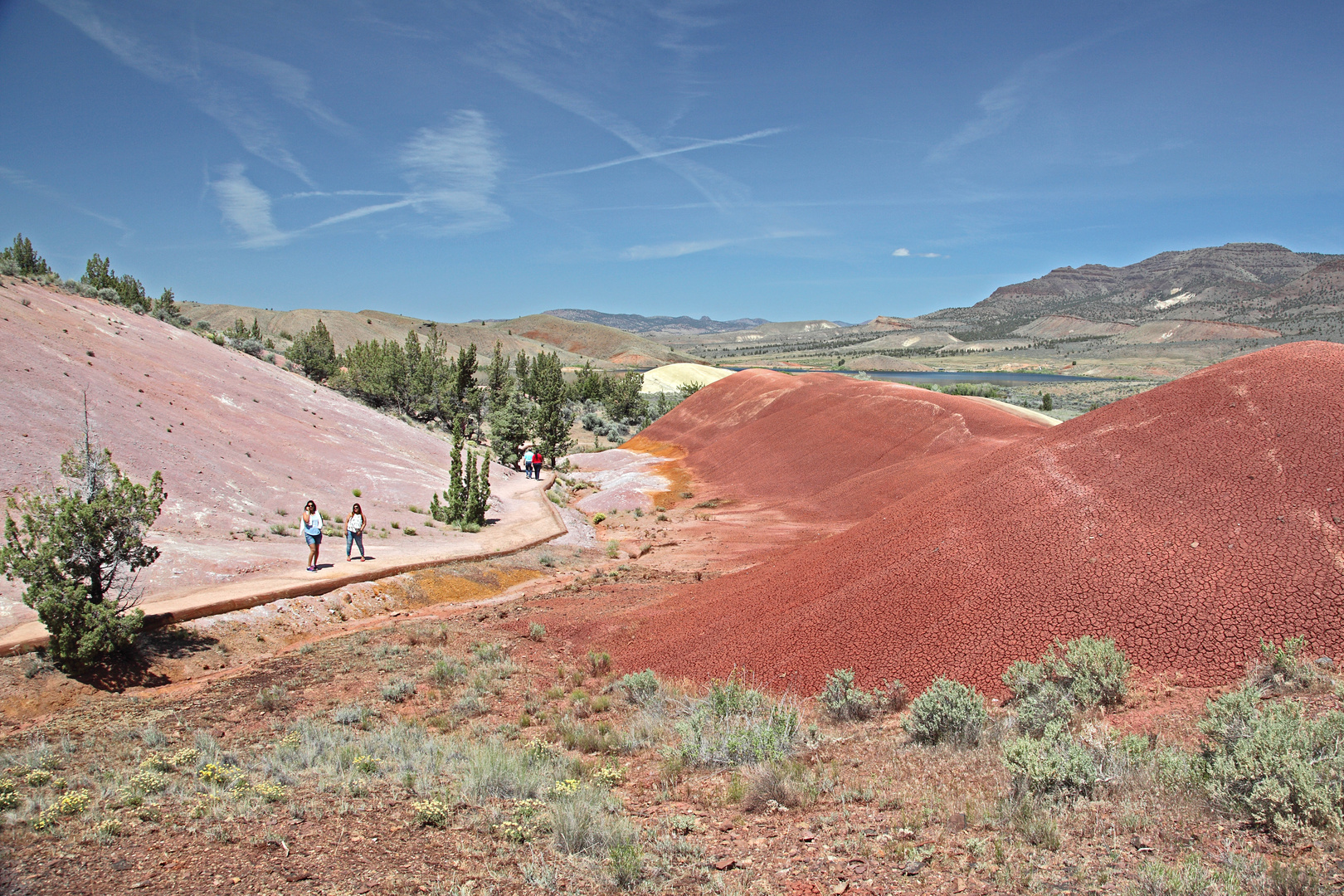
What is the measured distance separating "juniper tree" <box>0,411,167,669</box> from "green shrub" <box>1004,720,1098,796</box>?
11.2m

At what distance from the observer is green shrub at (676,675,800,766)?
652cm

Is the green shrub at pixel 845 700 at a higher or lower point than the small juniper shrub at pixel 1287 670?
lower

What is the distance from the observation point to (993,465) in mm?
13703

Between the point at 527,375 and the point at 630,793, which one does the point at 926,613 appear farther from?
the point at 527,375

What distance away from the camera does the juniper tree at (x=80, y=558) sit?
9.38 meters

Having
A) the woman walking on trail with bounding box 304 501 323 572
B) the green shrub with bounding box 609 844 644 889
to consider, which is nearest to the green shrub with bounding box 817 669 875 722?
the green shrub with bounding box 609 844 644 889

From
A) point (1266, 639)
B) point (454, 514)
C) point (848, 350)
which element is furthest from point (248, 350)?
point (848, 350)

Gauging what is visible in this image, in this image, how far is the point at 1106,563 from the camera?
8438mm

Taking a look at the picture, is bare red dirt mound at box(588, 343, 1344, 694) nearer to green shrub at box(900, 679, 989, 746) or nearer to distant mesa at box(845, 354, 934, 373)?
green shrub at box(900, 679, 989, 746)

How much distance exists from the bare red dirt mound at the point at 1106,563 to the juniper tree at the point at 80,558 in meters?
7.18

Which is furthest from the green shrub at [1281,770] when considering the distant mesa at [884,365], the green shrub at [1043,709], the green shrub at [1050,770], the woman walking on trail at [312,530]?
the distant mesa at [884,365]

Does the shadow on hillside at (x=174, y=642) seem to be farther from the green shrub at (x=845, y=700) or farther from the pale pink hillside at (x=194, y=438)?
the green shrub at (x=845, y=700)

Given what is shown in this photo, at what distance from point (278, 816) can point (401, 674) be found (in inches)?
217

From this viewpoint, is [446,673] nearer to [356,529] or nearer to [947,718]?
[356,529]
